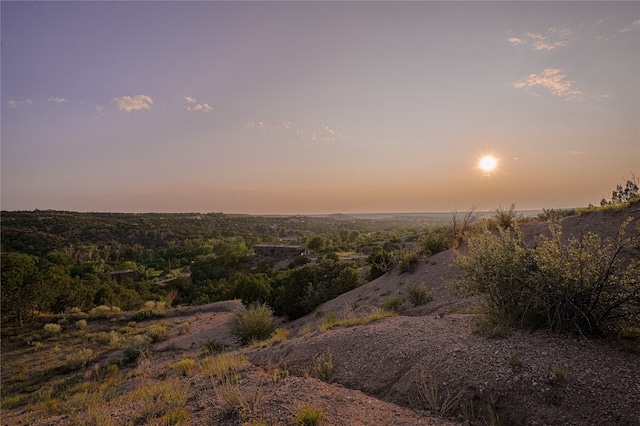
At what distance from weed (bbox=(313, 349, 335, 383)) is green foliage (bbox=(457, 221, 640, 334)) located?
297 cm

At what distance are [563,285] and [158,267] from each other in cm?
6064

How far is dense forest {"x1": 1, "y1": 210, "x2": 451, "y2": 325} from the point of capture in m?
18.5

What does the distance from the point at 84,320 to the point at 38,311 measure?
4819 millimetres

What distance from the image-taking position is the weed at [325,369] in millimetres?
5867

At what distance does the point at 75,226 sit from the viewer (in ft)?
227

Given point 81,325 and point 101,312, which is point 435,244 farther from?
point 101,312

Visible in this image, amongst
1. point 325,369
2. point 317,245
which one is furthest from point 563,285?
point 317,245

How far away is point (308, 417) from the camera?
414cm

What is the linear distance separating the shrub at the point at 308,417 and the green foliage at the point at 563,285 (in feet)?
11.4

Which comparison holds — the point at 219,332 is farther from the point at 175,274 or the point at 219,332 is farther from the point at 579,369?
the point at 175,274

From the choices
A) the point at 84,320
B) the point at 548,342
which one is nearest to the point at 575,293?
the point at 548,342

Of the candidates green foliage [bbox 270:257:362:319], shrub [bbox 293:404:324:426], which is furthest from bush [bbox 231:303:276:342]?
shrub [bbox 293:404:324:426]

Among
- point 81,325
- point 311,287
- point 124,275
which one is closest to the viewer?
point 311,287

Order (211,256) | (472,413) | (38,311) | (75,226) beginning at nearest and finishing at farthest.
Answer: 1. (472,413)
2. (38,311)
3. (211,256)
4. (75,226)
